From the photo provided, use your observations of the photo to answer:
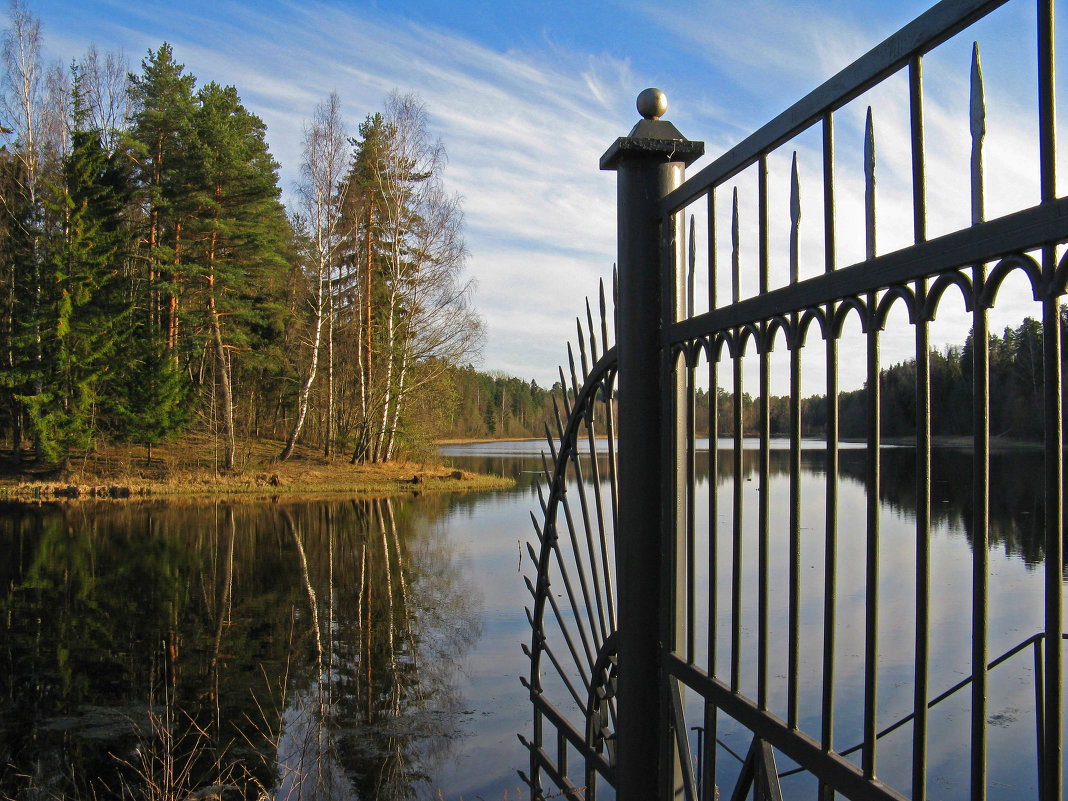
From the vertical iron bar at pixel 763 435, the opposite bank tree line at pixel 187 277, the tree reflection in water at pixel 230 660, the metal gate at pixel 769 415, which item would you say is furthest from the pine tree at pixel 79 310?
the vertical iron bar at pixel 763 435

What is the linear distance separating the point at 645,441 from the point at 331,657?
6.21m

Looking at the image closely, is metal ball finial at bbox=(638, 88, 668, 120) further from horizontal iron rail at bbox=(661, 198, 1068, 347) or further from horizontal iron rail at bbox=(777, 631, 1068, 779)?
horizontal iron rail at bbox=(777, 631, 1068, 779)

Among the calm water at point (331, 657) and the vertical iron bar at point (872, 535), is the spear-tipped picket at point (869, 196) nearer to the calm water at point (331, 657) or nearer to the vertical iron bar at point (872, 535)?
the vertical iron bar at point (872, 535)

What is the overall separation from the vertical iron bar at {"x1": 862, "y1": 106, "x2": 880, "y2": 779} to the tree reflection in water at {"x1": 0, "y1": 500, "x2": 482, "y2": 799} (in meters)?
2.20

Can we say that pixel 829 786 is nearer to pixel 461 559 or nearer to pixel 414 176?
pixel 461 559

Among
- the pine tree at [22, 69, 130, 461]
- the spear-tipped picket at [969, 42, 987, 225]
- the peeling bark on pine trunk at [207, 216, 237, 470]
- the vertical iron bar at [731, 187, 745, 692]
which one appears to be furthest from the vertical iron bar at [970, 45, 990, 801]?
the pine tree at [22, 69, 130, 461]

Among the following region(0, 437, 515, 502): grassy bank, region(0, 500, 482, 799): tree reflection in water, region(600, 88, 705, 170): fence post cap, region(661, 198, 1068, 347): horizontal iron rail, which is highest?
region(600, 88, 705, 170): fence post cap

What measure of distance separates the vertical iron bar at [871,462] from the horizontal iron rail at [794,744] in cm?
2

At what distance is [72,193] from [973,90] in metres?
24.6

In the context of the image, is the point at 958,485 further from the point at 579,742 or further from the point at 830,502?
the point at 830,502

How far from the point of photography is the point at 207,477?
20.7m

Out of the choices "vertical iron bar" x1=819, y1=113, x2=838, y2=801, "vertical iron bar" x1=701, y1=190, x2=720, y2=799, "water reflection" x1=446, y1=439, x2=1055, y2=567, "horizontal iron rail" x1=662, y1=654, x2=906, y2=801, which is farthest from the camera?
"water reflection" x1=446, y1=439, x2=1055, y2=567

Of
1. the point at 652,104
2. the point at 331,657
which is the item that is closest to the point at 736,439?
the point at 652,104

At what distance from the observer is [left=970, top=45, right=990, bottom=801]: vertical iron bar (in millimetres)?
956
